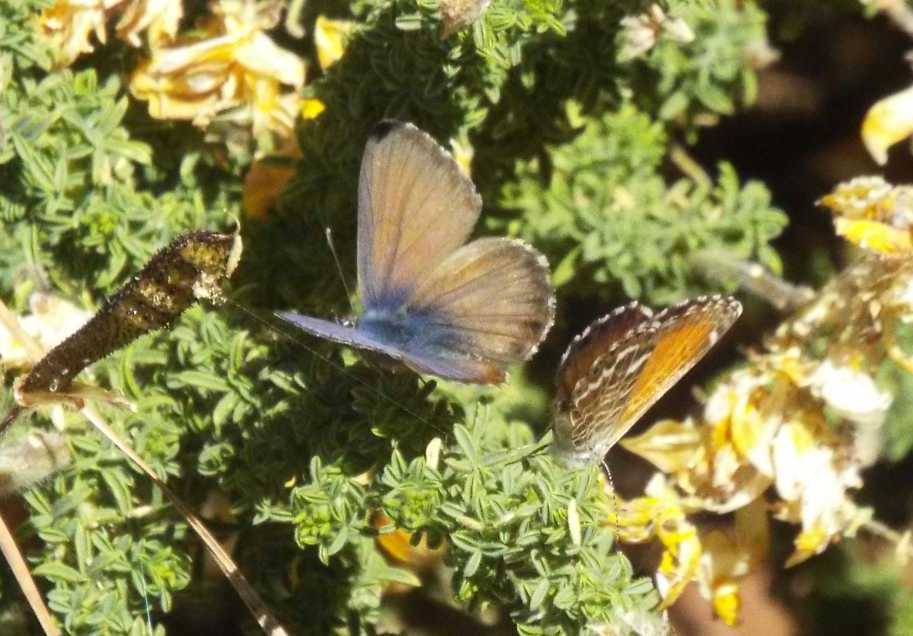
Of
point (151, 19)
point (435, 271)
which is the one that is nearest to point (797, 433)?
point (435, 271)

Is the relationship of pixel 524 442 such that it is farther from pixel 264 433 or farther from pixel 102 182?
pixel 102 182

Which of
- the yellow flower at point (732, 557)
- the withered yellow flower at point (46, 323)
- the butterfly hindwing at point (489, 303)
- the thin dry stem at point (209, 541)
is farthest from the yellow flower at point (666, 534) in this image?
the withered yellow flower at point (46, 323)

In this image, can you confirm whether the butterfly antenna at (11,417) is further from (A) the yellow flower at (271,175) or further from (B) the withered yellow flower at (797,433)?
(B) the withered yellow flower at (797,433)

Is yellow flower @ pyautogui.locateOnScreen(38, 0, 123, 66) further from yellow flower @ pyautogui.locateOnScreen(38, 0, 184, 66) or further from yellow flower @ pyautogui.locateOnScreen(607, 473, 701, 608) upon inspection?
yellow flower @ pyautogui.locateOnScreen(607, 473, 701, 608)

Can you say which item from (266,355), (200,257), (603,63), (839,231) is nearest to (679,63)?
(603,63)

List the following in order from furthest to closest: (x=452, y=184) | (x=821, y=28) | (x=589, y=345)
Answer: (x=821, y=28) < (x=452, y=184) < (x=589, y=345)
